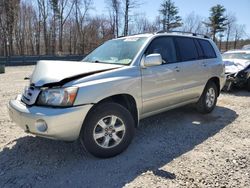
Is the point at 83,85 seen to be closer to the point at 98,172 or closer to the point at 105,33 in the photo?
the point at 98,172

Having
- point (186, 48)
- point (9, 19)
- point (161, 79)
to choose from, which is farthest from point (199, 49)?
point (9, 19)

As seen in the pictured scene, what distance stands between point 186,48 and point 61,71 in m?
2.78

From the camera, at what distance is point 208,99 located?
600cm

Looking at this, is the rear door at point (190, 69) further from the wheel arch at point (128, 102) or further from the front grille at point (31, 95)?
the front grille at point (31, 95)

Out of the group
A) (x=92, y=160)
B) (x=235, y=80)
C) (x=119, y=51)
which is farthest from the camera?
(x=235, y=80)

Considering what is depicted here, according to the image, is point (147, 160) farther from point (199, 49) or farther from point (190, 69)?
point (199, 49)

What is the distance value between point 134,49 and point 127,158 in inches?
71.6

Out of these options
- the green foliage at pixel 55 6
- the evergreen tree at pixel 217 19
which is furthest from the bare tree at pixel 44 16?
the evergreen tree at pixel 217 19

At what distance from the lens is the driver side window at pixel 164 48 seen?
14.4 feet

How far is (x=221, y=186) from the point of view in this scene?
3014 millimetres

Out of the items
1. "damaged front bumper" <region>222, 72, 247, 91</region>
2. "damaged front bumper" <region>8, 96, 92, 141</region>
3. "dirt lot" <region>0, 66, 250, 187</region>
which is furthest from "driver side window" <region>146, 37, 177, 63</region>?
"damaged front bumper" <region>222, 72, 247, 91</region>

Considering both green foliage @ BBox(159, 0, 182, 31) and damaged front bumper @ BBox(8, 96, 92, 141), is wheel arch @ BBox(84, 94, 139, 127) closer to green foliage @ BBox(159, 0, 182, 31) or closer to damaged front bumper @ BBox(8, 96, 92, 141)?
damaged front bumper @ BBox(8, 96, 92, 141)

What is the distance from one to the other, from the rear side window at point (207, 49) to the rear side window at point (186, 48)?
0.40 m

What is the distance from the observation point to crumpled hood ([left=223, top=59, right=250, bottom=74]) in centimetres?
899
